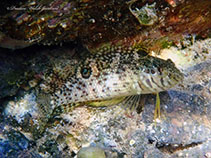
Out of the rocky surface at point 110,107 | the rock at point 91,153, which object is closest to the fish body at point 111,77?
the rocky surface at point 110,107

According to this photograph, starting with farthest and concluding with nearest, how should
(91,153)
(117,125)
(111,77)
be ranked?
(111,77) < (117,125) < (91,153)

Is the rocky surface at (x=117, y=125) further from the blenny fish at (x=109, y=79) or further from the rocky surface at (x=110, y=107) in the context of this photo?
the blenny fish at (x=109, y=79)

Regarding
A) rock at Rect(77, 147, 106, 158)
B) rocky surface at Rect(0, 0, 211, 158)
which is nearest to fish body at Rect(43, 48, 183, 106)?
rocky surface at Rect(0, 0, 211, 158)

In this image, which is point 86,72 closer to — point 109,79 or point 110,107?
point 109,79

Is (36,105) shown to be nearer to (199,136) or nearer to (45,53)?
(45,53)

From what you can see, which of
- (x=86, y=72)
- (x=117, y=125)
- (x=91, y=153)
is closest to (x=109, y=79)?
(x=86, y=72)

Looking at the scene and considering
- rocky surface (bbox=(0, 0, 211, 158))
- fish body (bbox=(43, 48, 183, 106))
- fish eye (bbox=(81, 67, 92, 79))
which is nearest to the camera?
rocky surface (bbox=(0, 0, 211, 158))

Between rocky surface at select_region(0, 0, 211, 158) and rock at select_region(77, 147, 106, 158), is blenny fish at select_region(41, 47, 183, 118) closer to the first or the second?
rocky surface at select_region(0, 0, 211, 158)
